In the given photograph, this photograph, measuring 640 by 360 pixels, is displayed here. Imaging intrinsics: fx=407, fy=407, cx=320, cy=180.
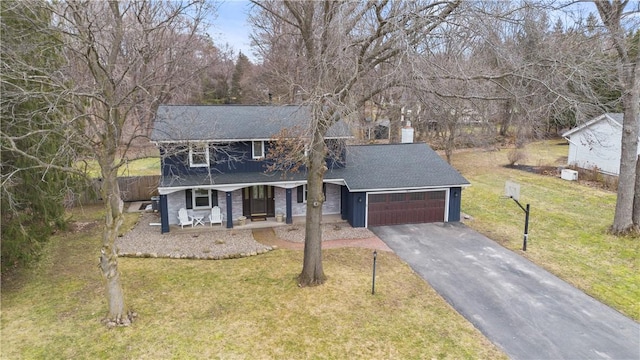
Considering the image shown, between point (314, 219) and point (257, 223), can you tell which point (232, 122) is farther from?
point (314, 219)

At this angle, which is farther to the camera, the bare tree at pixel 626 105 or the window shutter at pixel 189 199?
the window shutter at pixel 189 199

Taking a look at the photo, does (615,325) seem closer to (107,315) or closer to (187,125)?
(107,315)

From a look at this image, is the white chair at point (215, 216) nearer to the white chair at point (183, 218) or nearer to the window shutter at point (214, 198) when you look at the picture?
the window shutter at point (214, 198)

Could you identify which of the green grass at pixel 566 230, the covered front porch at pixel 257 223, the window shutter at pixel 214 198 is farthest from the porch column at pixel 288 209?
the green grass at pixel 566 230

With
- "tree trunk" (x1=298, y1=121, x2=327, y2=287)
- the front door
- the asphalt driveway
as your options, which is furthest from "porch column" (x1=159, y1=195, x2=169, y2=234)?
the asphalt driveway

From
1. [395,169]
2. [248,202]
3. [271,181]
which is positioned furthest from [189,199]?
[395,169]

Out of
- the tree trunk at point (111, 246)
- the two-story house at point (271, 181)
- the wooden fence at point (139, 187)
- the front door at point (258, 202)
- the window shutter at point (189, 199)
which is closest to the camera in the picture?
the tree trunk at point (111, 246)
